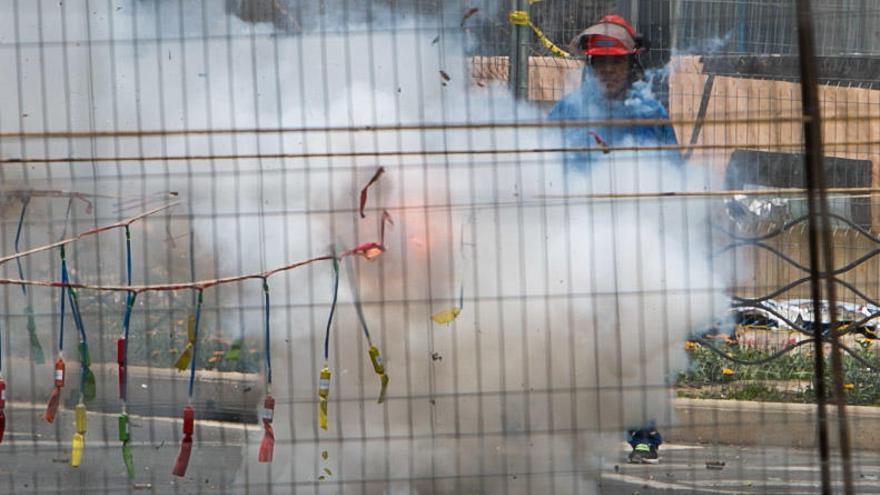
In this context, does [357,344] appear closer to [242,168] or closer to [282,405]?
[282,405]

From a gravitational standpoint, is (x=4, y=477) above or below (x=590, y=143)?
below

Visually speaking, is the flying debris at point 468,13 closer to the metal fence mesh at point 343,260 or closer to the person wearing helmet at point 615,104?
the metal fence mesh at point 343,260

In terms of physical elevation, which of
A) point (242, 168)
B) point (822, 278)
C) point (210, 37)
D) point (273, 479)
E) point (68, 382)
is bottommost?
point (273, 479)

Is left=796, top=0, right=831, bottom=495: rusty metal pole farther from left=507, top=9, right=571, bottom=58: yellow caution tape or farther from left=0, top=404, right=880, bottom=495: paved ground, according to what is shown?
left=507, top=9, right=571, bottom=58: yellow caution tape

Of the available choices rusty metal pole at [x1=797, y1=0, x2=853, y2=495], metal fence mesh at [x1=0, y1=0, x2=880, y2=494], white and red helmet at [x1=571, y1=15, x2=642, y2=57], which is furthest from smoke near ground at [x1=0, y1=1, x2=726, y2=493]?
white and red helmet at [x1=571, y1=15, x2=642, y2=57]

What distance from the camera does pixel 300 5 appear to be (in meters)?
4.48

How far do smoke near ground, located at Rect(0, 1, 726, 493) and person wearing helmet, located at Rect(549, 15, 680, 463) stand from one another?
0.09m

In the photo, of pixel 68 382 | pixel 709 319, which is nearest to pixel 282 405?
pixel 68 382

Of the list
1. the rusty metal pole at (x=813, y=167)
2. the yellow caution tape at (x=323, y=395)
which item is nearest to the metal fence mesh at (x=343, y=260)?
the yellow caution tape at (x=323, y=395)

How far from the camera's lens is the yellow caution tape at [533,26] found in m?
5.01

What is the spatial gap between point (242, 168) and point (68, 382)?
105 centimetres

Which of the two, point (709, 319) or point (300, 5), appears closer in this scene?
point (300, 5)

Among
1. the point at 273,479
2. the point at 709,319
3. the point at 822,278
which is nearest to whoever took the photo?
the point at 822,278

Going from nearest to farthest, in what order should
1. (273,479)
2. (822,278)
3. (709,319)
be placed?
(822,278), (273,479), (709,319)
